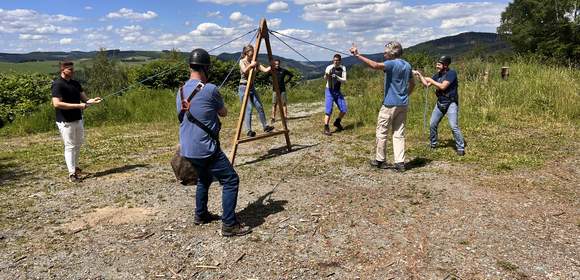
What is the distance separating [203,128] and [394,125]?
3.67 metres

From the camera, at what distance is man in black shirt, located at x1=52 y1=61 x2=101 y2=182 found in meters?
6.65

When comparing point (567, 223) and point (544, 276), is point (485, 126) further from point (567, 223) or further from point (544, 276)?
point (544, 276)

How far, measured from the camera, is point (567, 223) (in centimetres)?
506

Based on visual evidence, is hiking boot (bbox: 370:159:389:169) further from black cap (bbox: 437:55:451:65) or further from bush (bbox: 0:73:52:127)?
bush (bbox: 0:73:52:127)

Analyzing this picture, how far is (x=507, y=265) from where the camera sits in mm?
4082

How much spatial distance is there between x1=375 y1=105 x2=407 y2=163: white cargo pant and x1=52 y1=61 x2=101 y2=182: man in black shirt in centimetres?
438

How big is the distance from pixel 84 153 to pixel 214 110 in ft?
20.2

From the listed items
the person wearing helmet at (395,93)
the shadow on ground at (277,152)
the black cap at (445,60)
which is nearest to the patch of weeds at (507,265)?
the person wearing helmet at (395,93)

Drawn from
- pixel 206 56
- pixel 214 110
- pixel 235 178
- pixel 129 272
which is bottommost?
pixel 129 272

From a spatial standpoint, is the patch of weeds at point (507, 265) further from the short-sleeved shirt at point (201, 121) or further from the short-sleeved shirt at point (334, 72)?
the short-sleeved shirt at point (334, 72)

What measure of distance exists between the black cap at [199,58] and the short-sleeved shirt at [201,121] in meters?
0.19

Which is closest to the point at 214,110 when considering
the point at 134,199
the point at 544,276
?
the point at 134,199

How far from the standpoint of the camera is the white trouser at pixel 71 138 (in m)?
6.86

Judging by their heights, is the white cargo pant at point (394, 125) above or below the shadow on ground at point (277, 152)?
above
